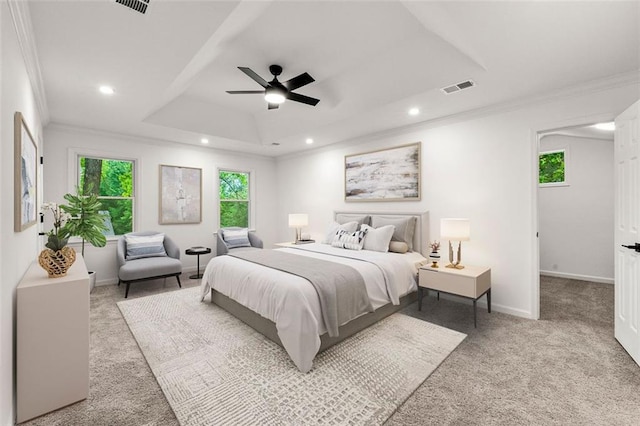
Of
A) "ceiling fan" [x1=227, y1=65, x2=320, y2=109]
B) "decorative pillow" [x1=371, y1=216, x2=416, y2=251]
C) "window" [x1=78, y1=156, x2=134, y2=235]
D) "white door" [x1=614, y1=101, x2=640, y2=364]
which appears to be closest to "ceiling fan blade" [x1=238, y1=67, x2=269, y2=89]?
"ceiling fan" [x1=227, y1=65, x2=320, y2=109]

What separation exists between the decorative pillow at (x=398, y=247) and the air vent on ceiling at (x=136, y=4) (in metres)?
3.59

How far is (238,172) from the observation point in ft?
21.1

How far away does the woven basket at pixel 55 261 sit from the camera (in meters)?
1.92

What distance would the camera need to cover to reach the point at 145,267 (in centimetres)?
409

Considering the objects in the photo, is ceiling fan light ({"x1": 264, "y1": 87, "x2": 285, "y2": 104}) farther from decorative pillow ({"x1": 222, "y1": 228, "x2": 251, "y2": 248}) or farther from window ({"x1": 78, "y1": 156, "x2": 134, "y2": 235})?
window ({"x1": 78, "y1": 156, "x2": 134, "y2": 235})

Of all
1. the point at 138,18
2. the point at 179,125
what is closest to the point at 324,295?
the point at 138,18

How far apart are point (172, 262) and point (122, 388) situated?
2.56 meters

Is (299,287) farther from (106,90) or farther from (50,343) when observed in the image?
(106,90)

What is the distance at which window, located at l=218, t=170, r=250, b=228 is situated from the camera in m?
6.23

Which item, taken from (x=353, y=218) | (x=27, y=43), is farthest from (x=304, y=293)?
(x=27, y=43)

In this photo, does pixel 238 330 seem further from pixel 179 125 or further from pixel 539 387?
pixel 179 125

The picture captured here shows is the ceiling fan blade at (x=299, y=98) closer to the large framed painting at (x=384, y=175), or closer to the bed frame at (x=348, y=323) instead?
the large framed painting at (x=384, y=175)

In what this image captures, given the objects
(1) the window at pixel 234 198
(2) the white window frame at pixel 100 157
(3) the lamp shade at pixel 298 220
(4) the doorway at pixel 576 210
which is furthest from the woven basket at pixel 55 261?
(4) the doorway at pixel 576 210

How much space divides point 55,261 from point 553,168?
7.21 metres
